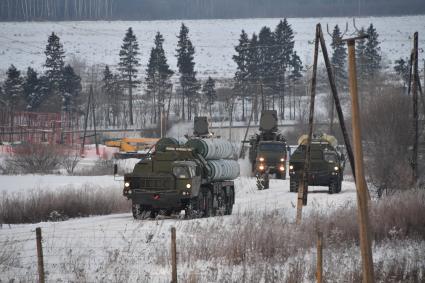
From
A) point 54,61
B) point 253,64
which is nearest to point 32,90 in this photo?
point 54,61

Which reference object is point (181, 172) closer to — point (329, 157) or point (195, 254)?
point (195, 254)

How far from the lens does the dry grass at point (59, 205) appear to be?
1156 inches

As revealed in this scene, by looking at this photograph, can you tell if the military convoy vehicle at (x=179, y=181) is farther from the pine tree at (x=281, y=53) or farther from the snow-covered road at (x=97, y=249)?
the pine tree at (x=281, y=53)

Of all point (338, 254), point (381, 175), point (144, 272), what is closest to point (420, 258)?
point (338, 254)

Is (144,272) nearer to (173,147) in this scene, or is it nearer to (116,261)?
(116,261)

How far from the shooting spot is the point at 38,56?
167375 mm

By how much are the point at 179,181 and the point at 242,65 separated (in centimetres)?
8343

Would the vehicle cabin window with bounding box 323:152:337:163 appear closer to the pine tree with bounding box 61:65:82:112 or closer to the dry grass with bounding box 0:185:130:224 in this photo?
the dry grass with bounding box 0:185:130:224

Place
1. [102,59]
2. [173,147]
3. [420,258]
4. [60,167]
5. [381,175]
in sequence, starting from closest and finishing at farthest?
1. [420,258]
2. [173,147]
3. [381,175]
4. [60,167]
5. [102,59]

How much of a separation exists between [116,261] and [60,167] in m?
52.0

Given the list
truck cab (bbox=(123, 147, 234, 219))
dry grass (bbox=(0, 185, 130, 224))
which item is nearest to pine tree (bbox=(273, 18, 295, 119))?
dry grass (bbox=(0, 185, 130, 224))

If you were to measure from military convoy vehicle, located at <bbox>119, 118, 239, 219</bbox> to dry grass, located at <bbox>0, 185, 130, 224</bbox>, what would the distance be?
3454 millimetres

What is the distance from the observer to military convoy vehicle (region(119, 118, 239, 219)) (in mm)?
26188

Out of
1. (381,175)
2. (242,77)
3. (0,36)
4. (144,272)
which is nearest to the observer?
(144,272)
